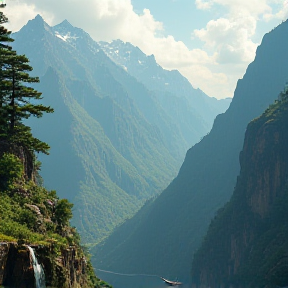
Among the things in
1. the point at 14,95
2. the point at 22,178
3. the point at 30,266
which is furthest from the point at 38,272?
the point at 14,95

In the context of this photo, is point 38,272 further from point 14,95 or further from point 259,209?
point 259,209

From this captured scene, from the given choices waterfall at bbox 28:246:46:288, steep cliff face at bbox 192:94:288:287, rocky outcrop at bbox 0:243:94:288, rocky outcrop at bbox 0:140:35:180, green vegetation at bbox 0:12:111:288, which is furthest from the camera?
steep cliff face at bbox 192:94:288:287

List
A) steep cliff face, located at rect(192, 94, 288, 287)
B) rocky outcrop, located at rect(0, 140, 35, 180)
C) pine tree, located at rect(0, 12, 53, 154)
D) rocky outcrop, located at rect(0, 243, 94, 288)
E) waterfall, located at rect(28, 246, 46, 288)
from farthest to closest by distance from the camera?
steep cliff face, located at rect(192, 94, 288, 287) → pine tree, located at rect(0, 12, 53, 154) → rocky outcrop, located at rect(0, 140, 35, 180) → waterfall, located at rect(28, 246, 46, 288) → rocky outcrop, located at rect(0, 243, 94, 288)

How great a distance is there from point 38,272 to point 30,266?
1.30 m

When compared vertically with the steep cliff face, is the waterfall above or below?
below

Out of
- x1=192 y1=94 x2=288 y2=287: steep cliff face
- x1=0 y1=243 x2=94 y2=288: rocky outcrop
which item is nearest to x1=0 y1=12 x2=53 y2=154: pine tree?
x1=0 y1=243 x2=94 y2=288: rocky outcrop

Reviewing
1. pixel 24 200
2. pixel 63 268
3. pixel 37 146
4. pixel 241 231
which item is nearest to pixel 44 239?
pixel 63 268

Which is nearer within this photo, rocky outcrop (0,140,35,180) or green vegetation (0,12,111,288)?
green vegetation (0,12,111,288)

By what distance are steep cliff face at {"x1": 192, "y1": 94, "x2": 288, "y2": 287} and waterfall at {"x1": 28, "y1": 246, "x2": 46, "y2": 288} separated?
358 ft

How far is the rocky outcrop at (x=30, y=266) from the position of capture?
1506 inches

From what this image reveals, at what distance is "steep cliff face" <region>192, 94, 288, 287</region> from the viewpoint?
156m

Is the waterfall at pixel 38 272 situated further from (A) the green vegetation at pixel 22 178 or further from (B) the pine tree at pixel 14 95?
(B) the pine tree at pixel 14 95

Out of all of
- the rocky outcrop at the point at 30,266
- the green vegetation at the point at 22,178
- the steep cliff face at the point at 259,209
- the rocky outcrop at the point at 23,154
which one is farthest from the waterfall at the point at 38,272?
the steep cliff face at the point at 259,209

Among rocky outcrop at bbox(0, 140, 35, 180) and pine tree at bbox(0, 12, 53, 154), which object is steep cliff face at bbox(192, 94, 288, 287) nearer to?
rocky outcrop at bbox(0, 140, 35, 180)
